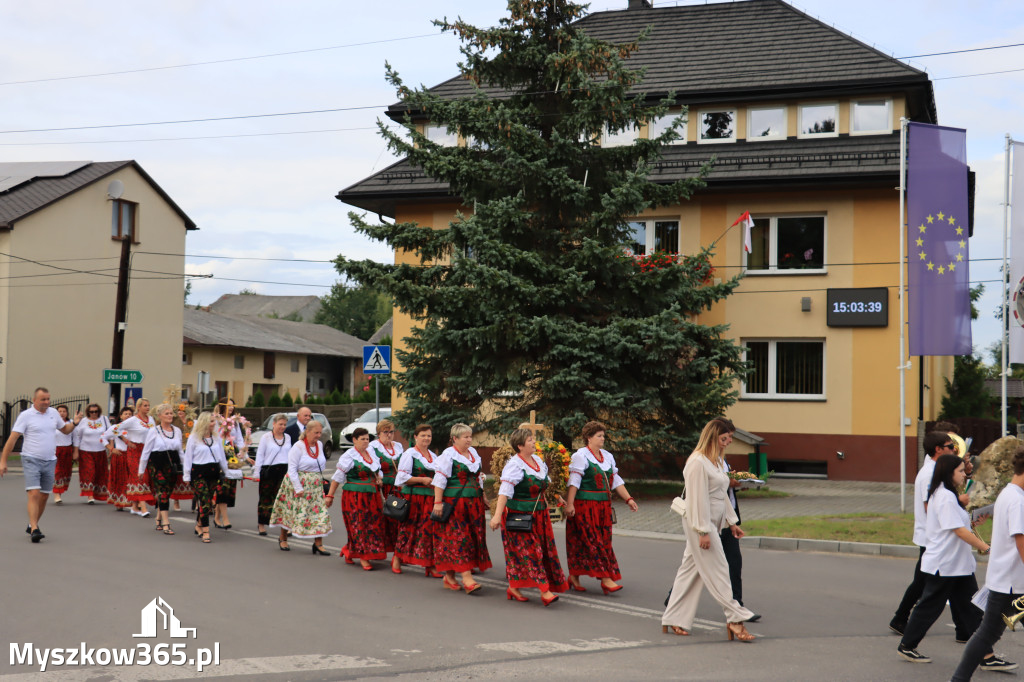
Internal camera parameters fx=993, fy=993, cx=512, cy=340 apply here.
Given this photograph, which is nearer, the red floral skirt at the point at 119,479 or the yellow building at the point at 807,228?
the red floral skirt at the point at 119,479

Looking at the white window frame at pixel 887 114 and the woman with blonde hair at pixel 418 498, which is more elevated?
the white window frame at pixel 887 114

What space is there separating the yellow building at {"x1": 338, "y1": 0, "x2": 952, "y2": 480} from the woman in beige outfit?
15245 mm

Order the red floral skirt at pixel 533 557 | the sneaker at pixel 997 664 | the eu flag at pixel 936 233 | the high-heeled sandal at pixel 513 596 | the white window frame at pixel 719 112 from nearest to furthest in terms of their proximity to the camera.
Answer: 1. the sneaker at pixel 997 664
2. the red floral skirt at pixel 533 557
3. the high-heeled sandal at pixel 513 596
4. the eu flag at pixel 936 233
5. the white window frame at pixel 719 112

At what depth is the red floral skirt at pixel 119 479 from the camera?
16750 millimetres

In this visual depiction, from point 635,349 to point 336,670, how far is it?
39.3 ft

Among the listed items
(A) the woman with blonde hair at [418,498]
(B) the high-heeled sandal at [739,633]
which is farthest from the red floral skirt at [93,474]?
(B) the high-heeled sandal at [739,633]

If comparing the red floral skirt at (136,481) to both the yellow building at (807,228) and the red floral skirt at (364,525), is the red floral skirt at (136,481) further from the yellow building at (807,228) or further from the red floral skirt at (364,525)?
the yellow building at (807,228)

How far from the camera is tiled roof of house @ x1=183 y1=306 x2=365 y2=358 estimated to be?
50562 millimetres

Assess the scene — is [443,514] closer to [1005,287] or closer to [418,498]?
[418,498]

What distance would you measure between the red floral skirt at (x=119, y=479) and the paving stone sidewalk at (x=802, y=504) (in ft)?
27.2

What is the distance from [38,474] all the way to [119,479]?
4.06 m

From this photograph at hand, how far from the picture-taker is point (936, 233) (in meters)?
16.6

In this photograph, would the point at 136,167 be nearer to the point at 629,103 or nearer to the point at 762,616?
the point at 629,103

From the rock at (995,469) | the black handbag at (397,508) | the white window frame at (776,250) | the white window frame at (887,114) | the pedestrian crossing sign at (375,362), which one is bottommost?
the black handbag at (397,508)
